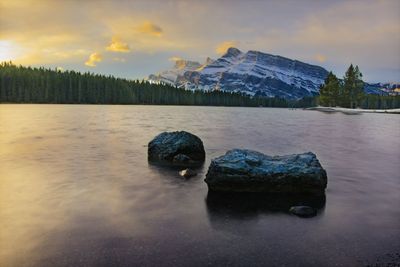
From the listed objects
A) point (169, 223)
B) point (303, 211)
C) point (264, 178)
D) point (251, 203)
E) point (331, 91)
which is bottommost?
point (169, 223)

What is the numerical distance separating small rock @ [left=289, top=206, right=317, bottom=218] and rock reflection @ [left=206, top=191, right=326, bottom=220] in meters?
0.21

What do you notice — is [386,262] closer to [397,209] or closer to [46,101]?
[397,209]

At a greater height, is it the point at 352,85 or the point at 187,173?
the point at 352,85

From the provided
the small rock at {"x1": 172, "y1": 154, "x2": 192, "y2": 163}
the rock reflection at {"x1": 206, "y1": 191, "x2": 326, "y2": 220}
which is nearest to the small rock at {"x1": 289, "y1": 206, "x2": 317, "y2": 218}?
the rock reflection at {"x1": 206, "y1": 191, "x2": 326, "y2": 220}

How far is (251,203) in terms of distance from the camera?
13656 mm

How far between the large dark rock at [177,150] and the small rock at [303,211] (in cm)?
1004

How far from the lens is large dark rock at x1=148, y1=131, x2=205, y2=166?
869 inches

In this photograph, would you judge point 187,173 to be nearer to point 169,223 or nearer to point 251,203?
point 251,203

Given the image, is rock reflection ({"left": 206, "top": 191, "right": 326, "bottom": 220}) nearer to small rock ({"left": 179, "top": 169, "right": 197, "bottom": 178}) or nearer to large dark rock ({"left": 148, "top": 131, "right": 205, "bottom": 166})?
small rock ({"left": 179, "top": 169, "right": 197, "bottom": 178})

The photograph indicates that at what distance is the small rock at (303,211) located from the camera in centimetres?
1240

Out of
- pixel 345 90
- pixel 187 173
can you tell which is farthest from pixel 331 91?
pixel 187 173

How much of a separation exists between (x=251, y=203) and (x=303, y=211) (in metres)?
2.07

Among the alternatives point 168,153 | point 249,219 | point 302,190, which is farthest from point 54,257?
point 168,153

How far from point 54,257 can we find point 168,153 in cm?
1376
